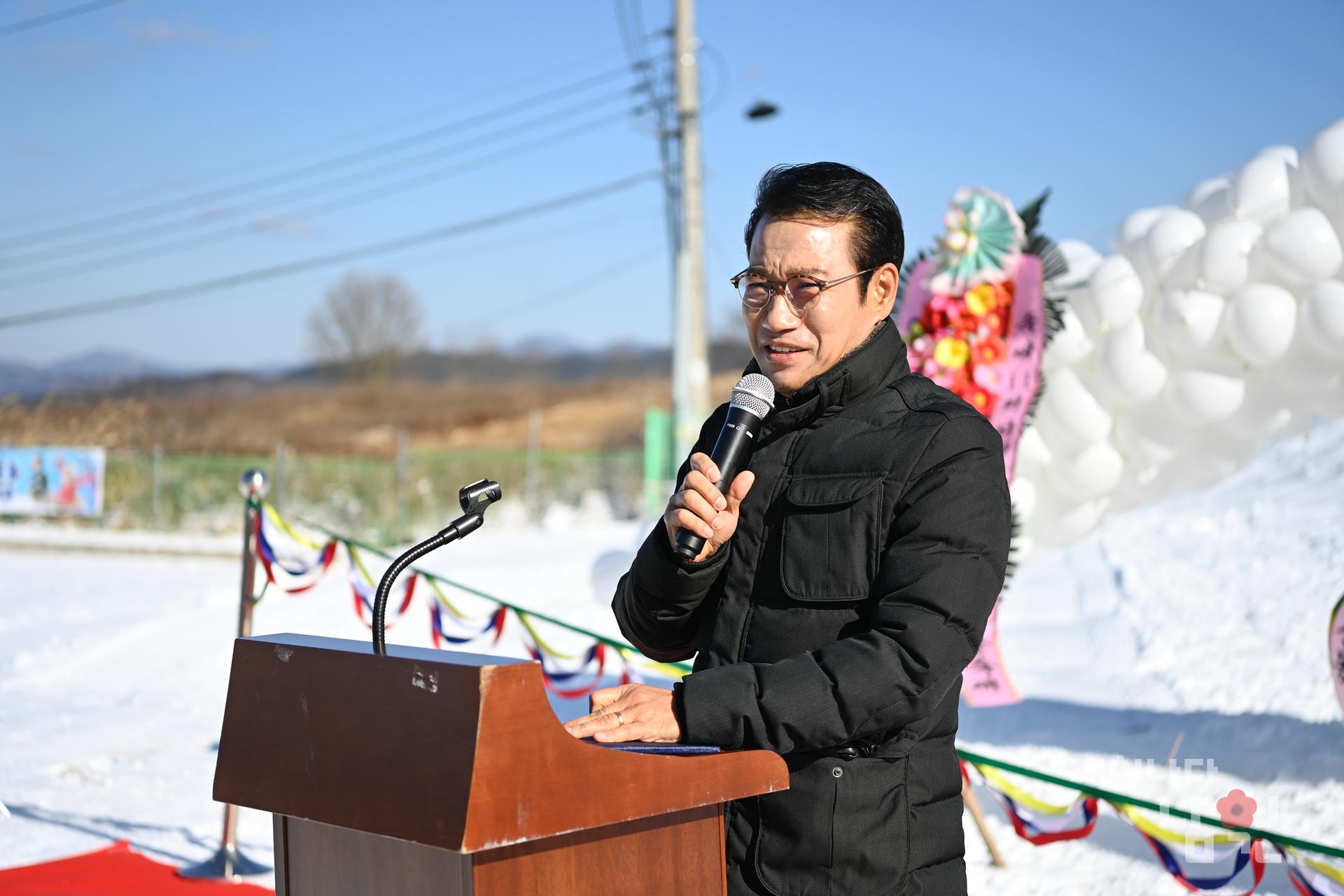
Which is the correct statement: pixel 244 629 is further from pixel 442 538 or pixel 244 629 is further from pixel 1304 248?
pixel 1304 248

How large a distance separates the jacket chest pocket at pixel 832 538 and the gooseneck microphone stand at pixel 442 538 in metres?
0.45

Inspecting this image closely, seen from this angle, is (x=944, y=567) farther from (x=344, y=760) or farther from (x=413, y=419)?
(x=413, y=419)

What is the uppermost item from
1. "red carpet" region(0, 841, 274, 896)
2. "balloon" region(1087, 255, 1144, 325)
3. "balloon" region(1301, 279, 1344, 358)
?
"balloon" region(1087, 255, 1144, 325)

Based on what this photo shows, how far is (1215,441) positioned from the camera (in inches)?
207

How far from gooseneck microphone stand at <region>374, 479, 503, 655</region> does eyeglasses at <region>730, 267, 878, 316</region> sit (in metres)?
0.51

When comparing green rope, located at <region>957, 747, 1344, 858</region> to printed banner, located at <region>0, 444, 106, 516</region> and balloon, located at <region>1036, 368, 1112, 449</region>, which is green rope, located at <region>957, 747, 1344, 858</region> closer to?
balloon, located at <region>1036, 368, 1112, 449</region>

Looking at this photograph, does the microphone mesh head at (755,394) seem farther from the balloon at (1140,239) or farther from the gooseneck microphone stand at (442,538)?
the balloon at (1140,239)

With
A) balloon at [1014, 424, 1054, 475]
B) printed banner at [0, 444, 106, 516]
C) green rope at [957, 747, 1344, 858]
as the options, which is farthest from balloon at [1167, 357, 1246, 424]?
printed banner at [0, 444, 106, 516]

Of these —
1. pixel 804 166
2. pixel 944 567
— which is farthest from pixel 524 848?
pixel 804 166

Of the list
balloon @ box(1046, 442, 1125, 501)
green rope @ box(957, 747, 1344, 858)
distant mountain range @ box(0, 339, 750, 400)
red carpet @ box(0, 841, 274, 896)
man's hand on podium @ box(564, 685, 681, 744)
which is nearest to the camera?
man's hand on podium @ box(564, 685, 681, 744)

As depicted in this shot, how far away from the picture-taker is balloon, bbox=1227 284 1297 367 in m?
4.75

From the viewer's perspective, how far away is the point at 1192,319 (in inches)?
196

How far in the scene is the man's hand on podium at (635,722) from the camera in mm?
1600

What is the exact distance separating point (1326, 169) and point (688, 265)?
391 inches
